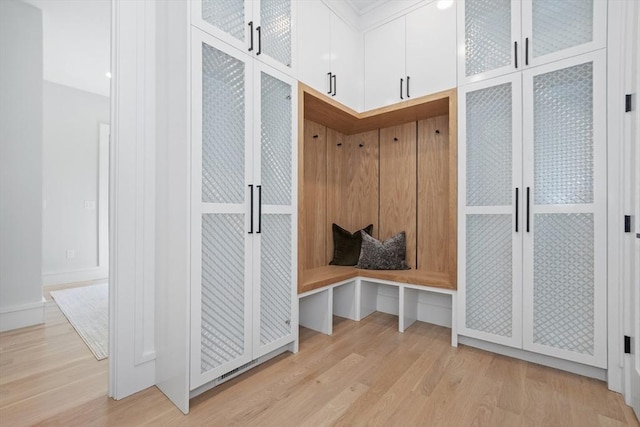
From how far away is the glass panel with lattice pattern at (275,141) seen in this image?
1.92 m

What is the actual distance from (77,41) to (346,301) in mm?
3967

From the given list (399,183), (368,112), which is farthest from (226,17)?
(399,183)

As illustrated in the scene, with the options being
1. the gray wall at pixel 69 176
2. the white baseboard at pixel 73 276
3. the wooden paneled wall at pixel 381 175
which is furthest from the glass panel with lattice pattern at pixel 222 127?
the white baseboard at pixel 73 276

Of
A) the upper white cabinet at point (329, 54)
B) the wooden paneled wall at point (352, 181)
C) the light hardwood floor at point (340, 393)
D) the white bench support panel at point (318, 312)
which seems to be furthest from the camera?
the wooden paneled wall at point (352, 181)

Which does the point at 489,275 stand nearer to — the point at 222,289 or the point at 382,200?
the point at 382,200

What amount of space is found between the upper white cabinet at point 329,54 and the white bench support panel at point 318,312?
1694mm

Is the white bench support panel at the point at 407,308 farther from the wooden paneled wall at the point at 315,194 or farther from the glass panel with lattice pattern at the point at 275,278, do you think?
the glass panel with lattice pattern at the point at 275,278

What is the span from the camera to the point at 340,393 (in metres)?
1.63

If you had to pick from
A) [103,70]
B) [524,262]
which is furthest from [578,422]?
[103,70]

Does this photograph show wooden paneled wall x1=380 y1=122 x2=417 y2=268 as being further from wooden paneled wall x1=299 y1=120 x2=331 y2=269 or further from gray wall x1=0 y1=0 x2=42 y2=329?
gray wall x1=0 y1=0 x2=42 y2=329

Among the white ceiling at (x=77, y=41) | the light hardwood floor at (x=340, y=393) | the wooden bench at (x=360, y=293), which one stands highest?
the white ceiling at (x=77, y=41)

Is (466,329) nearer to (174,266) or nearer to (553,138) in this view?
(553,138)

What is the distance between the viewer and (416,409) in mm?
1496

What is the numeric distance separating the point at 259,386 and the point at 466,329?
1515 millimetres
